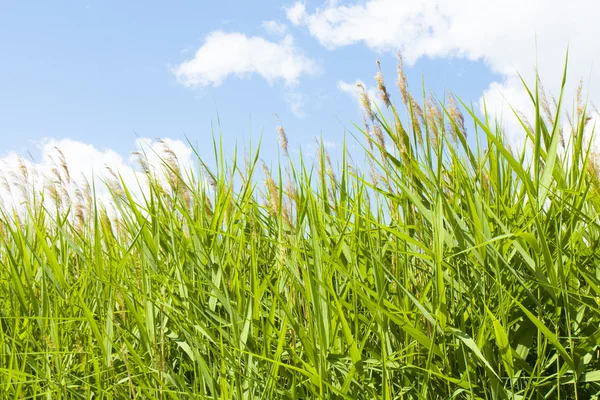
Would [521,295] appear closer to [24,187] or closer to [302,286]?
[302,286]

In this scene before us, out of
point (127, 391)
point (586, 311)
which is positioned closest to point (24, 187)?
point (127, 391)

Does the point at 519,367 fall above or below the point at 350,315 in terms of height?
below

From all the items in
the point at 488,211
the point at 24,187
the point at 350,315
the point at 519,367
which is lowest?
the point at 519,367

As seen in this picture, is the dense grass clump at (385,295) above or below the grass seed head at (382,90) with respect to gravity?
below

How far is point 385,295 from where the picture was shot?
5.16 ft

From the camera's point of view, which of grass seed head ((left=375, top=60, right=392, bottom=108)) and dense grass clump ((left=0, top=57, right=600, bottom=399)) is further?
grass seed head ((left=375, top=60, right=392, bottom=108))

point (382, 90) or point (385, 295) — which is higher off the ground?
point (382, 90)

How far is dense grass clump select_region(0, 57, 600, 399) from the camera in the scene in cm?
133

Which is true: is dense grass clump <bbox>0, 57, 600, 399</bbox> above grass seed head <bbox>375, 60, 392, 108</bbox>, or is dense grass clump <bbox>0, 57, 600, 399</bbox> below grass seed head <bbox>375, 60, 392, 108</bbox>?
below

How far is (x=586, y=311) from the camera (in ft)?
4.99

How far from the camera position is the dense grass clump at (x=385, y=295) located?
1.33m

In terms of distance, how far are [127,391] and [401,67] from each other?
123 cm

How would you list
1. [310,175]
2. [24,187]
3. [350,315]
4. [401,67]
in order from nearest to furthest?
1. [350,315]
2. [401,67]
3. [310,175]
4. [24,187]

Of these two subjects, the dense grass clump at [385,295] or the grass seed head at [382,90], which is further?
the grass seed head at [382,90]
